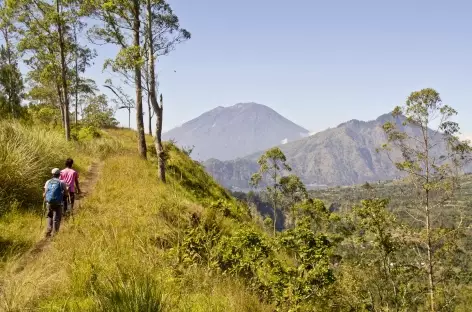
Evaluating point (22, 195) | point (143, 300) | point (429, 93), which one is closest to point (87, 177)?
point (22, 195)

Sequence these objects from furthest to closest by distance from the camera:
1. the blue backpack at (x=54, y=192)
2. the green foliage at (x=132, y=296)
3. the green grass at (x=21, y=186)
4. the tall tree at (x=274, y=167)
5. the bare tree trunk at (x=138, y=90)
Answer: the tall tree at (x=274, y=167), the bare tree trunk at (x=138, y=90), the blue backpack at (x=54, y=192), the green grass at (x=21, y=186), the green foliage at (x=132, y=296)

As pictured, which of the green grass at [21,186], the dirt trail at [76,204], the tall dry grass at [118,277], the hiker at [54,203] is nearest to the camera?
the tall dry grass at [118,277]

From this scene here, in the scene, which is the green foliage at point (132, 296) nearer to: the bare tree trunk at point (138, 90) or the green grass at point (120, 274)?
the green grass at point (120, 274)

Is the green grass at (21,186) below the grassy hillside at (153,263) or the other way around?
the other way around

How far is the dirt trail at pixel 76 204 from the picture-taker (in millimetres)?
6223

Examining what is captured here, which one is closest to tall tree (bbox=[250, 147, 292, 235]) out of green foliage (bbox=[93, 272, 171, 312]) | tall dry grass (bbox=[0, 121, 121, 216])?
tall dry grass (bbox=[0, 121, 121, 216])

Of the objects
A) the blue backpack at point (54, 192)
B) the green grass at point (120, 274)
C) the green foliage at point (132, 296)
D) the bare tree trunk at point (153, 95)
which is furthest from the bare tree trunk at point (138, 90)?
the green foliage at point (132, 296)

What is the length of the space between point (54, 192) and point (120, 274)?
448 centimetres

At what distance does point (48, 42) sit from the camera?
23.5 meters

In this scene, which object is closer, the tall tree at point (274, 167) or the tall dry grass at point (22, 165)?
the tall dry grass at point (22, 165)

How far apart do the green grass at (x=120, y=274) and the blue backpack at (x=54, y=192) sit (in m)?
0.69

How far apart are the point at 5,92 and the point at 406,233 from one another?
21048 millimetres

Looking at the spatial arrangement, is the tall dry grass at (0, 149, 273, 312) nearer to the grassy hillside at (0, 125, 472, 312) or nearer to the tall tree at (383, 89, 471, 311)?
the grassy hillside at (0, 125, 472, 312)

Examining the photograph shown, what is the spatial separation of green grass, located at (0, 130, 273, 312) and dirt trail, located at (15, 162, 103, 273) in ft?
0.52
